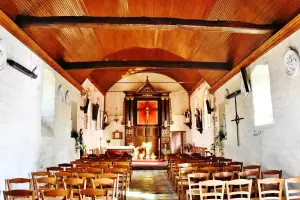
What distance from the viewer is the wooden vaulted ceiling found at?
6121 millimetres

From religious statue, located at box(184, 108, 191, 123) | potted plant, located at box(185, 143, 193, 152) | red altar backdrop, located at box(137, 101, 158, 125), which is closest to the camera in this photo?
potted plant, located at box(185, 143, 193, 152)

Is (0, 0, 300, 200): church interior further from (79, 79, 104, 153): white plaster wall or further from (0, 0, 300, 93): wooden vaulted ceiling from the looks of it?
(79, 79, 104, 153): white plaster wall

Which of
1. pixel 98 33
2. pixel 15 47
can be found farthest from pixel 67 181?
pixel 98 33

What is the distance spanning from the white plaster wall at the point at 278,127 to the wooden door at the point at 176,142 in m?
11.0

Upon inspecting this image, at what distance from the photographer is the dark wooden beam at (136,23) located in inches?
235

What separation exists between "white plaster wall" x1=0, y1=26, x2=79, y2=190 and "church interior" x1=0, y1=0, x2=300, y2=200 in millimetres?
22

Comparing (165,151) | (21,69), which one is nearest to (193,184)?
(21,69)

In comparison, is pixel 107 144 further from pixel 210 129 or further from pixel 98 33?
pixel 98 33

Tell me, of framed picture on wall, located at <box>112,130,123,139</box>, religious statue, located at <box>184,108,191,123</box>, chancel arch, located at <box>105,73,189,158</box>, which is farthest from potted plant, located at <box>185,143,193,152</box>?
framed picture on wall, located at <box>112,130,123,139</box>

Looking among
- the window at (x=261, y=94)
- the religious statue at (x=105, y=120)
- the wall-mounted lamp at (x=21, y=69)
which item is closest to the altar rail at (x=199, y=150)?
the religious statue at (x=105, y=120)

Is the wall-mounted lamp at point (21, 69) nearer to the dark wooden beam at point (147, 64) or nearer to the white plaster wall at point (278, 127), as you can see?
the dark wooden beam at point (147, 64)

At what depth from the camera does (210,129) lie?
46.0 feet

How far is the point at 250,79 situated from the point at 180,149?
12.1m

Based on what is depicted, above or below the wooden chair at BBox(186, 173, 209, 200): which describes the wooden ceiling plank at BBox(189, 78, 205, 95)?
above
